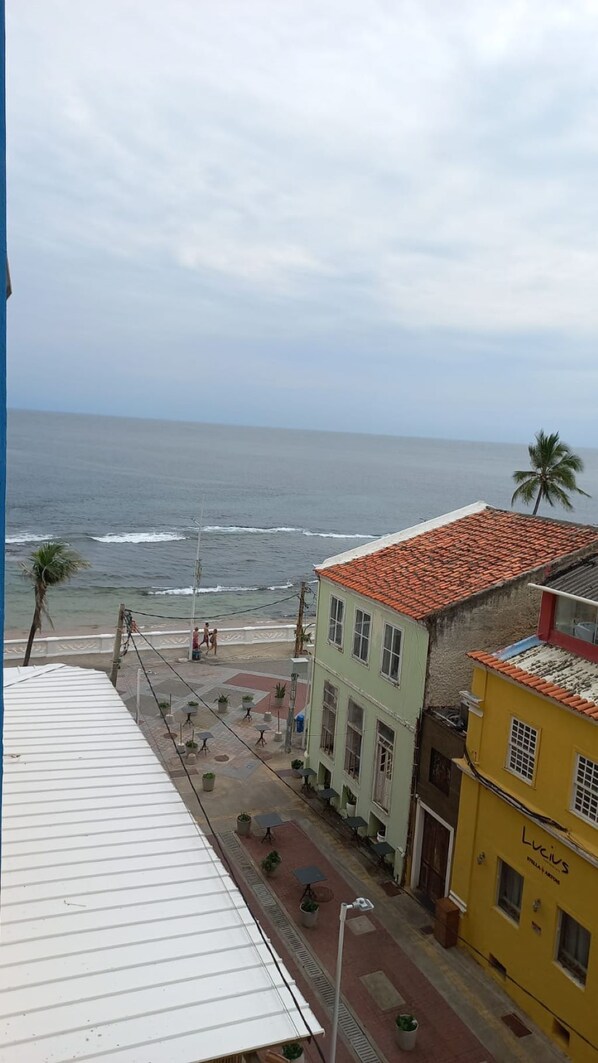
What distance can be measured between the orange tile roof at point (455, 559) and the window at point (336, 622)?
84 cm

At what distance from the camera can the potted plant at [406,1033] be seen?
1319 cm

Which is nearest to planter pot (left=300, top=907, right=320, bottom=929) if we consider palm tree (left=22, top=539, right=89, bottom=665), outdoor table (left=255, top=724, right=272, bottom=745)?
outdoor table (left=255, top=724, right=272, bottom=745)

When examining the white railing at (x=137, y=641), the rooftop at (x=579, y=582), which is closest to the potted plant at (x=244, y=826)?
the rooftop at (x=579, y=582)

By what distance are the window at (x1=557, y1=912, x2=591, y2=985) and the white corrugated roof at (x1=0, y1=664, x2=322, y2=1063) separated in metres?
6.91

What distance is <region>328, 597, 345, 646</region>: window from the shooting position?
21.8 metres

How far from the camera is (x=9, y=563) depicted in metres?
64.6

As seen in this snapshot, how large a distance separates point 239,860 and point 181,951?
35.5 ft

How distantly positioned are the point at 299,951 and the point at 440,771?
5202 mm

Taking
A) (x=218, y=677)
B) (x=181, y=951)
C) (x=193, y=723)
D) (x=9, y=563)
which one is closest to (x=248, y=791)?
(x=193, y=723)

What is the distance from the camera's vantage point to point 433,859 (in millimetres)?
17562

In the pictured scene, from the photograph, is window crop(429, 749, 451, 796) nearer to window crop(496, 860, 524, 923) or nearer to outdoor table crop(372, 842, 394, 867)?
window crop(496, 860, 524, 923)

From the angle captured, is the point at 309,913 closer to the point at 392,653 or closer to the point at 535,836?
the point at 535,836

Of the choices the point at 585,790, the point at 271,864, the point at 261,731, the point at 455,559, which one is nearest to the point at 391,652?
the point at 455,559

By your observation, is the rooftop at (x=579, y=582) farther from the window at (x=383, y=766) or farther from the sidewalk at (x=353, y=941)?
the sidewalk at (x=353, y=941)
